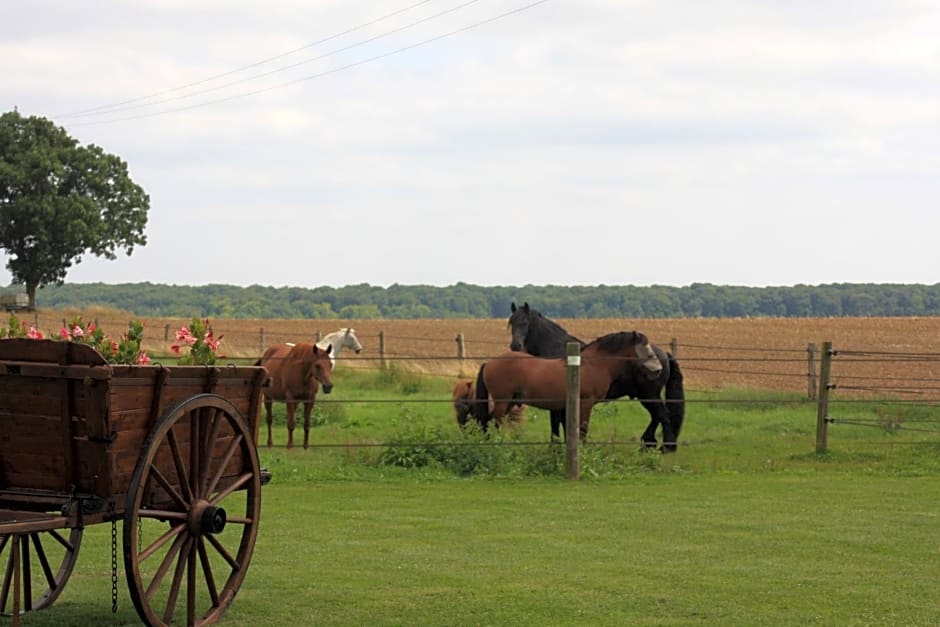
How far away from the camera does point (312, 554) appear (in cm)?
878

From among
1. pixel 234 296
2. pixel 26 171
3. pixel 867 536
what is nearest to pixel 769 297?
pixel 234 296

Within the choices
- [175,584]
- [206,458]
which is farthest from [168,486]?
[175,584]

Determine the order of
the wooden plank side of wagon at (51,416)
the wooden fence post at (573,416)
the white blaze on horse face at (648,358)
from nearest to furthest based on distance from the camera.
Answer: the wooden plank side of wagon at (51,416), the wooden fence post at (573,416), the white blaze on horse face at (648,358)

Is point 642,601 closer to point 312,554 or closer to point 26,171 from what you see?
point 312,554

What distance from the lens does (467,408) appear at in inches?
669

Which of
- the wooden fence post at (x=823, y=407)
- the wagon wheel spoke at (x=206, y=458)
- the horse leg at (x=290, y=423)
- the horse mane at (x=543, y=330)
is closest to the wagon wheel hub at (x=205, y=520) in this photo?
the wagon wheel spoke at (x=206, y=458)

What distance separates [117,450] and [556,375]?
34.0ft

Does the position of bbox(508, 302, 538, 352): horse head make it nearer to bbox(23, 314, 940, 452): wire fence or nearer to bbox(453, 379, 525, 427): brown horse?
bbox(453, 379, 525, 427): brown horse

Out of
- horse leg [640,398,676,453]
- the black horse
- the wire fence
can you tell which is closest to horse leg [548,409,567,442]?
the black horse

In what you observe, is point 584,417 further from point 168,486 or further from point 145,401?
point 145,401

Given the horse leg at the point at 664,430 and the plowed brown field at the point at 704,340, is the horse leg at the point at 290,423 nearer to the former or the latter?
the horse leg at the point at 664,430

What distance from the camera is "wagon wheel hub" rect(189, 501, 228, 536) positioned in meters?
6.11

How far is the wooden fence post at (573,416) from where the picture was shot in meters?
13.5

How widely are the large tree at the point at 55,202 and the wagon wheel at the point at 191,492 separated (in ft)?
150
